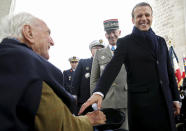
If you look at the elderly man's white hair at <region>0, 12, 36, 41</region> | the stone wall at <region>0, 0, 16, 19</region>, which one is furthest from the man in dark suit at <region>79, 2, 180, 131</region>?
the stone wall at <region>0, 0, 16, 19</region>

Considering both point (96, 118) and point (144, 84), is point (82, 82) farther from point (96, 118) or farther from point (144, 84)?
point (96, 118)

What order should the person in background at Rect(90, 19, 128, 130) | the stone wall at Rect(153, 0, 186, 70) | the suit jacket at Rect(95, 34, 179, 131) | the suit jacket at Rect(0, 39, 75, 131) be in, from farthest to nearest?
the stone wall at Rect(153, 0, 186, 70)
the person in background at Rect(90, 19, 128, 130)
the suit jacket at Rect(95, 34, 179, 131)
the suit jacket at Rect(0, 39, 75, 131)

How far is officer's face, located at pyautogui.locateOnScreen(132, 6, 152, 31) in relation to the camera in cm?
214

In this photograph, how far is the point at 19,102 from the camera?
1.03m

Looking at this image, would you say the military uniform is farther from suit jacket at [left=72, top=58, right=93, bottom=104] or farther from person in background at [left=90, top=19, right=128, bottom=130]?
person in background at [left=90, top=19, right=128, bottom=130]

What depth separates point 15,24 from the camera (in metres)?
1.49

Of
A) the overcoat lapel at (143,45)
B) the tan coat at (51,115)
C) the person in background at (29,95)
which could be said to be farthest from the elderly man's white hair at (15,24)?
the overcoat lapel at (143,45)

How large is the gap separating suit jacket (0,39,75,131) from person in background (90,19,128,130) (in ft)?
5.85

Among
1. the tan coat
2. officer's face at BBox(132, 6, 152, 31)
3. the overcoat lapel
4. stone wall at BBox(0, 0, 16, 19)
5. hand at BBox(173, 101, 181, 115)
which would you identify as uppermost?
stone wall at BBox(0, 0, 16, 19)

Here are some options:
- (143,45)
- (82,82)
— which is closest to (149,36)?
(143,45)

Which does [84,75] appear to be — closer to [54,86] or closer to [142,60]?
[142,60]

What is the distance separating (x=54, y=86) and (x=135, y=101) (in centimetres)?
102

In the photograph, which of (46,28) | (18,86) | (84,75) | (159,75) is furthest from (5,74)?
(84,75)

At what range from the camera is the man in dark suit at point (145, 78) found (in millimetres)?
1881
